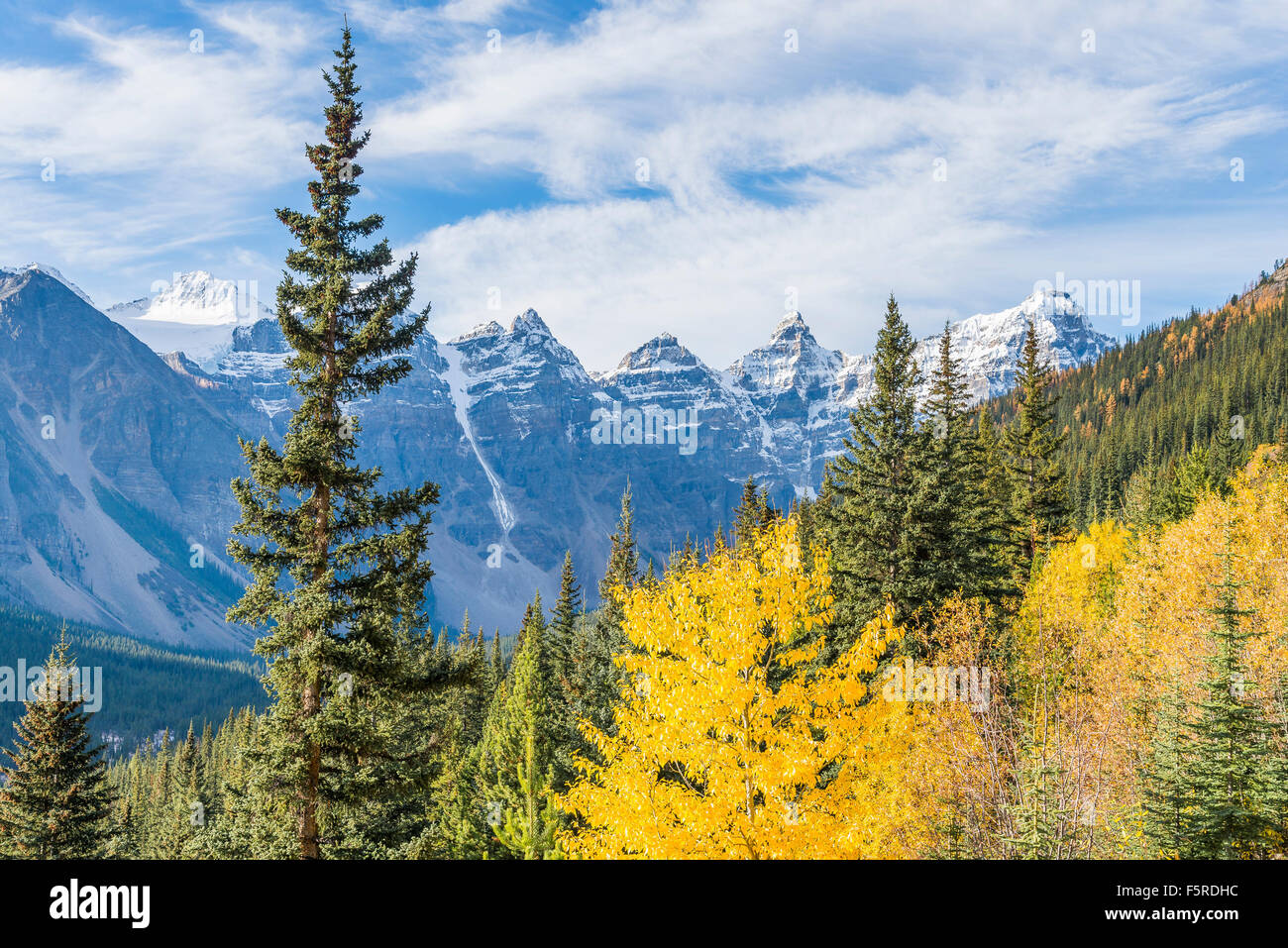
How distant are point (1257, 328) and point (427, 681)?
614 ft

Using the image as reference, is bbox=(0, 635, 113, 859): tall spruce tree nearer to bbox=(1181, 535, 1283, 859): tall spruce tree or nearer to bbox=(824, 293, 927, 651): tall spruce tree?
bbox=(824, 293, 927, 651): tall spruce tree

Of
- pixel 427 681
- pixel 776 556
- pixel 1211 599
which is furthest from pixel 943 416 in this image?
pixel 427 681

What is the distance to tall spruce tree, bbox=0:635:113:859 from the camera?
2744 centimetres

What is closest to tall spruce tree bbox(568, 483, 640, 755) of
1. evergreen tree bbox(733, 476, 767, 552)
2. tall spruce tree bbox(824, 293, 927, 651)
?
evergreen tree bbox(733, 476, 767, 552)

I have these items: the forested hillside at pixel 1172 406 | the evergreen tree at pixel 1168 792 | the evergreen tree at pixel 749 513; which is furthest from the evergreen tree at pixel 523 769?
the forested hillside at pixel 1172 406

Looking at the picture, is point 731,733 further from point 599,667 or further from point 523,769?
point 599,667

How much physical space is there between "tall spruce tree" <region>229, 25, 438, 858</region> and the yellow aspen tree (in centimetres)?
410

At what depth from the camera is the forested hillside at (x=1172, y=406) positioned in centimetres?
8425

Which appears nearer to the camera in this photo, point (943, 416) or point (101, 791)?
point (101, 791)

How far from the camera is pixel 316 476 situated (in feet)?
44.7

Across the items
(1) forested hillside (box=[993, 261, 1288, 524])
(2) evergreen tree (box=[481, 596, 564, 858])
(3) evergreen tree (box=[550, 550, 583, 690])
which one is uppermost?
(1) forested hillside (box=[993, 261, 1288, 524])

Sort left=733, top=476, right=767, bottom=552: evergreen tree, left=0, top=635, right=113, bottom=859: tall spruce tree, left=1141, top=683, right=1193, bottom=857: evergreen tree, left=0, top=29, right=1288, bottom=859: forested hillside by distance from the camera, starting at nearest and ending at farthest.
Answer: left=0, top=29, right=1288, bottom=859: forested hillside → left=1141, top=683, right=1193, bottom=857: evergreen tree → left=0, top=635, right=113, bottom=859: tall spruce tree → left=733, top=476, right=767, bottom=552: evergreen tree
